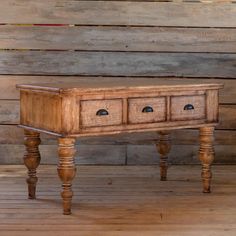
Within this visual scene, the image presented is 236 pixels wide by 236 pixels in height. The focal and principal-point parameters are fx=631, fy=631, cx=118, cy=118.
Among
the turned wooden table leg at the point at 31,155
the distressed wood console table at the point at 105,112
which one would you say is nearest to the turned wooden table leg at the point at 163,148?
the distressed wood console table at the point at 105,112

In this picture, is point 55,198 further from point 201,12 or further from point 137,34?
point 201,12

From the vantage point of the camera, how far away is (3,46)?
525 centimetres

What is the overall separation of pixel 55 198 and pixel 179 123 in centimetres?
97

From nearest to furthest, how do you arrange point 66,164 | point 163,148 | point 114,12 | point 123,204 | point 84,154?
point 66,164 → point 123,204 → point 163,148 → point 114,12 → point 84,154

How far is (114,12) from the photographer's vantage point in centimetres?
523

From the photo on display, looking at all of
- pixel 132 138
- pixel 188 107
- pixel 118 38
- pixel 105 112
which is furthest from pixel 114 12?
pixel 105 112

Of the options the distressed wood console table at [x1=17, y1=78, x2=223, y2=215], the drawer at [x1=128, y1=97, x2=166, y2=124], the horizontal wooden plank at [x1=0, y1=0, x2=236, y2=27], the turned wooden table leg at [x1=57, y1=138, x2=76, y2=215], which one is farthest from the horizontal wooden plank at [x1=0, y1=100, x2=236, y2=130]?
the turned wooden table leg at [x1=57, y1=138, x2=76, y2=215]

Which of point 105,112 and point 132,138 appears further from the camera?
point 132,138

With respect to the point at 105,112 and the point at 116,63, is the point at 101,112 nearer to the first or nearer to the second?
the point at 105,112

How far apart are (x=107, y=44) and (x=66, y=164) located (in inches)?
70.2

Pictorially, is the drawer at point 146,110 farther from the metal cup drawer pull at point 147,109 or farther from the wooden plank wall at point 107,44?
the wooden plank wall at point 107,44

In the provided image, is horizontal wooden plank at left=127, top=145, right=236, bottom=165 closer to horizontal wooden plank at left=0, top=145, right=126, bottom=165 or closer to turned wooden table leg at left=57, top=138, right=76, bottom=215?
horizontal wooden plank at left=0, top=145, right=126, bottom=165

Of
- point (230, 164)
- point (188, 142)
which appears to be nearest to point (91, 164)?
point (188, 142)

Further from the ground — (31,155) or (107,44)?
(107,44)
